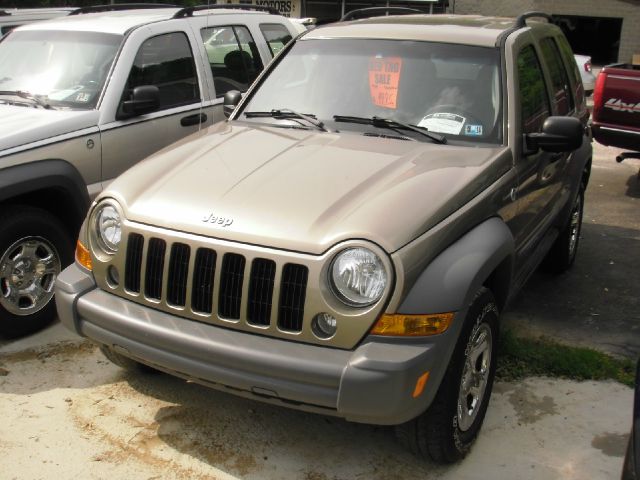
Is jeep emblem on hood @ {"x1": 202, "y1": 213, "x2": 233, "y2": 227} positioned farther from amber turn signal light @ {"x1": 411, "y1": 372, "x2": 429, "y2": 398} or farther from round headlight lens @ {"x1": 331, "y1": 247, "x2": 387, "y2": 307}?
amber turn signal light @ {"x1": 411, "y1": 372, "x2": 429, "y2": 398}

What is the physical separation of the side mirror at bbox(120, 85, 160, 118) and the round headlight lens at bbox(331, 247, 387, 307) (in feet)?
9.09

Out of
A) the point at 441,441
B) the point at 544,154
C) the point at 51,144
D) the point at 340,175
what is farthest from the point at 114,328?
the point at 544,154

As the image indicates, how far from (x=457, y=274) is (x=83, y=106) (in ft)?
10.4

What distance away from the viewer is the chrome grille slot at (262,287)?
3.18m

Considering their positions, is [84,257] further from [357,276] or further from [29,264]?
[357,276]

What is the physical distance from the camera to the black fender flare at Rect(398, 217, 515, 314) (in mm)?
3098

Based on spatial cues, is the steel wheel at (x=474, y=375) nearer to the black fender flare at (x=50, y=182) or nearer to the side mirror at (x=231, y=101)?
the side mirror at (x=231, y=101)

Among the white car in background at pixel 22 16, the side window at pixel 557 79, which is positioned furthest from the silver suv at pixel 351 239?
the white car in background at pixel 22 16

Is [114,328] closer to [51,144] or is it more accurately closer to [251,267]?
[251,267]

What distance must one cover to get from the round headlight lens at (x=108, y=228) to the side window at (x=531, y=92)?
223 cm

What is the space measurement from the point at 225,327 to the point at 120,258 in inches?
→ 24.9

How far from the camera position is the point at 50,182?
4770 mm

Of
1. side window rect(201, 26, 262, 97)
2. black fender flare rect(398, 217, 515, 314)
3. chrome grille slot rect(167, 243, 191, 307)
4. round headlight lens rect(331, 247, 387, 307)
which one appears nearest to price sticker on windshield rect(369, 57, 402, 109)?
black fender flare rect(398, 217, 515, 314)

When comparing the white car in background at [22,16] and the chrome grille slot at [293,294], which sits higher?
the white car in background at [22,16]
